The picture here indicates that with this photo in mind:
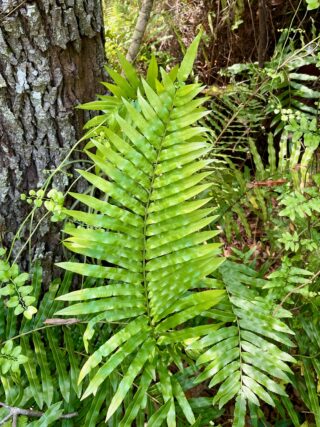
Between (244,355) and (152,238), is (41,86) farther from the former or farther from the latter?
(244,355)

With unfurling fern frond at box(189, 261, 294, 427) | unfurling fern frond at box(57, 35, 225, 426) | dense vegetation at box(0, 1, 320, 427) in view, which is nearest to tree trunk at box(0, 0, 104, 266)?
dense vegetation at box(0, 1, 320, 427)

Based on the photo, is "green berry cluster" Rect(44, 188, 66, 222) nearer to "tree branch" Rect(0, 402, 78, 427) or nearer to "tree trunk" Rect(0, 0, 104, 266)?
"tree trunk" Rect(0, 0, 104, 266)

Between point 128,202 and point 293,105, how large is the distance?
1383 millimetres

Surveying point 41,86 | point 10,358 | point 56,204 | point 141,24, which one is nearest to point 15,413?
point 10,358

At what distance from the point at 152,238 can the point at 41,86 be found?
0.50 metres

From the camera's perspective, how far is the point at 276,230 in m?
1.65

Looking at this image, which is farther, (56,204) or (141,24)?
(141,24)

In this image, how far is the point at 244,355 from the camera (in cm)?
112

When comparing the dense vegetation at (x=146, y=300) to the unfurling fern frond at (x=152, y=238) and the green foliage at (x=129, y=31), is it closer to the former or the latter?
the unfurling fern frond at (x=152, y=238)

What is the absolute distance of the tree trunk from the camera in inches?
43.9

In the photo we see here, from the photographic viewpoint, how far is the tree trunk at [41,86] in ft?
3.66

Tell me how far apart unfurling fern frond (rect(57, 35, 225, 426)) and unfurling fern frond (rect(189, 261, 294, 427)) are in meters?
0.08

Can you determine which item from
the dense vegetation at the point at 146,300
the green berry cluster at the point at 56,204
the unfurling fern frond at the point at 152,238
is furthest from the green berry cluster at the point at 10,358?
the green berry cluster at the point at 56,204

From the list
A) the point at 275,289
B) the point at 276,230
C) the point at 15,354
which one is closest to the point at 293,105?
the point at 276,230
